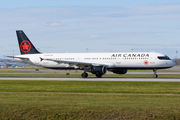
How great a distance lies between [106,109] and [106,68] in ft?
107

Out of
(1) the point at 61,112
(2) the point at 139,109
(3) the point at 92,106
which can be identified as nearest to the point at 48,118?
(1) the point at 61,112

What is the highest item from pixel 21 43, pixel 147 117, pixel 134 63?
pixel 21 43

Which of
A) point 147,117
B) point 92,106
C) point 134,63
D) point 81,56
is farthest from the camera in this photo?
point 81,56

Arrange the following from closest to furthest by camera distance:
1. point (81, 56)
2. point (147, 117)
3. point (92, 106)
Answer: point (147, 117) → point (92, 106) → point (81, 56)

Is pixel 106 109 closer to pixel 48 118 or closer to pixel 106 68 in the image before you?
pixel 48 118

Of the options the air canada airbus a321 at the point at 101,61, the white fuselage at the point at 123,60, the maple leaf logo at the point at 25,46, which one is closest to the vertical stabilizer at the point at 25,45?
the maple leaf logo at the point at 25,46

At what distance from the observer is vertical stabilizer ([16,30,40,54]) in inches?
2340

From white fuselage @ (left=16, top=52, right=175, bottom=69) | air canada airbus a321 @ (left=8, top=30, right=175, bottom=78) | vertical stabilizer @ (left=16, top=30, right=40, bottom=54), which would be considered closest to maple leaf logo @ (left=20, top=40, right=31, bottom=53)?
vertical stabilizer @ (left=16, top=30, right=40, bottom=54)

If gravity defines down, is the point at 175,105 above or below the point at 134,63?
below

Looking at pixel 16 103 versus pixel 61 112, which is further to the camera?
pixel 16 103

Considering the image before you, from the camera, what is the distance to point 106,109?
18219 millimetres

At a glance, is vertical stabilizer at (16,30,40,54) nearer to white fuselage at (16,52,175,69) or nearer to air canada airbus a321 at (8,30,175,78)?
air canada airbus a321 at (8,30,175,78)

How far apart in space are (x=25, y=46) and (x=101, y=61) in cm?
1786

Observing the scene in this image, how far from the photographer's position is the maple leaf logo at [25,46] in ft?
195
